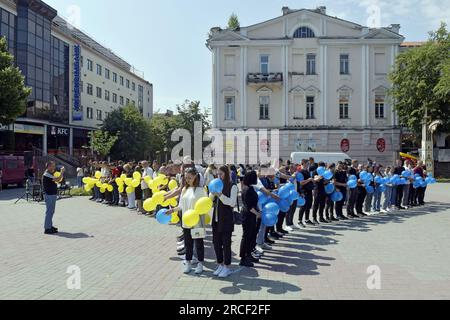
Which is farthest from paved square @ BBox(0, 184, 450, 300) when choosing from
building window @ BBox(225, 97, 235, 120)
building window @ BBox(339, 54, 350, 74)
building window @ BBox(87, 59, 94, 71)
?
building window @ BBox(87, 59, 94, 71)

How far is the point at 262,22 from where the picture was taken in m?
34.7

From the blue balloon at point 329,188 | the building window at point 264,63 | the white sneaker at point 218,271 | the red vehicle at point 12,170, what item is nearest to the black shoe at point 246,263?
the white sneaker at point 218,271

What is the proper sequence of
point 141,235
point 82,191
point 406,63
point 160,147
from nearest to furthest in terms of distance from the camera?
point 141,235, point 82,191, point 406,63, point 160,147

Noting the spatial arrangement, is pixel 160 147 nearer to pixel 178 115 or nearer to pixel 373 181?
pixel 178 115

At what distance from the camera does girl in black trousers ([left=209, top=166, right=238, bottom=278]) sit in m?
6.63

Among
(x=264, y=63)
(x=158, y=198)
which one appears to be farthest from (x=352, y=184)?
(x=264, y=63)

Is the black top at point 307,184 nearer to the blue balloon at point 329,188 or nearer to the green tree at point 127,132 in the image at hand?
the blue balloon at point 329,188

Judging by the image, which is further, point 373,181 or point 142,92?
point 142,92

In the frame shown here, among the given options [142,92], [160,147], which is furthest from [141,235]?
[142,92]

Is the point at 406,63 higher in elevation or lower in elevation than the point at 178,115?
higher

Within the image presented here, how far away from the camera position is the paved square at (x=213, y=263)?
581 centimetres

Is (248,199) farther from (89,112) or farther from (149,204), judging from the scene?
(89,112)

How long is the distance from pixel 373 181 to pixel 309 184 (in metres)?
3.76

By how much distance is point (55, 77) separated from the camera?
4181 centimetres
